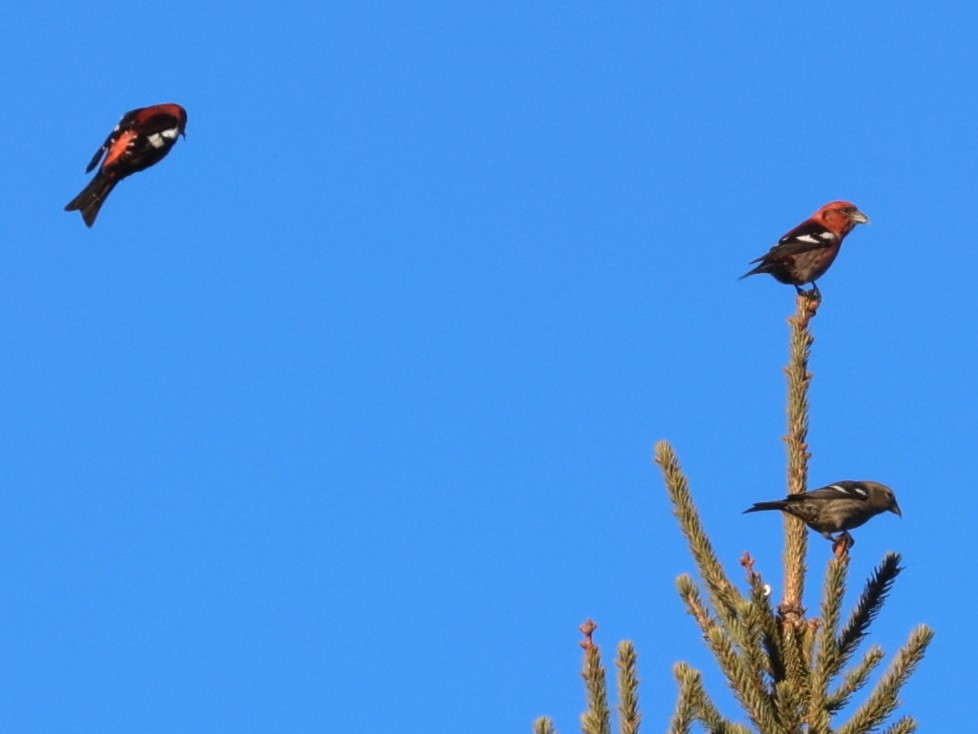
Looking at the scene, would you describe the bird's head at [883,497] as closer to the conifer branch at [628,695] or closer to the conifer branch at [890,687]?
the conifer branch at [890,687]

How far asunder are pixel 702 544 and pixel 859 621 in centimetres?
61

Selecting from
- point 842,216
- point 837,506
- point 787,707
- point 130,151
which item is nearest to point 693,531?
point 787,707

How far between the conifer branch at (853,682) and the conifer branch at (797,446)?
0.88ft

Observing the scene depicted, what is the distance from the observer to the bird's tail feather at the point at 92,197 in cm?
844

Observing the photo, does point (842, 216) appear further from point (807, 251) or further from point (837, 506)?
point (837, 506)

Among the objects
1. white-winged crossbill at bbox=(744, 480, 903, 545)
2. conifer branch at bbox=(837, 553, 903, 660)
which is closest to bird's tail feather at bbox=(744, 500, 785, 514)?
white-winged crossbill at bbox=(744, 480, 903, 545)

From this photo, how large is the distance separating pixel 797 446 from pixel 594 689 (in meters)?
1.90

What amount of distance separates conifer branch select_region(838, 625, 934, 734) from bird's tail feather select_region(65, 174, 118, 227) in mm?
5648

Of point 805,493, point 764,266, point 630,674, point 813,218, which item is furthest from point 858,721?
point 813,218

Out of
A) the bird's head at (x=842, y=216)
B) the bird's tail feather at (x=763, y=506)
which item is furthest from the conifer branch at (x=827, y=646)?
the bird's head at (x=842, y=216)

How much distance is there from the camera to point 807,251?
424 inches

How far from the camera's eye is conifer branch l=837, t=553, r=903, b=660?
4.91 metres

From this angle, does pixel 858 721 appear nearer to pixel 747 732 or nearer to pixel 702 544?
pixel 747 732

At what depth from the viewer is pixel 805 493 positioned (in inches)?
217
